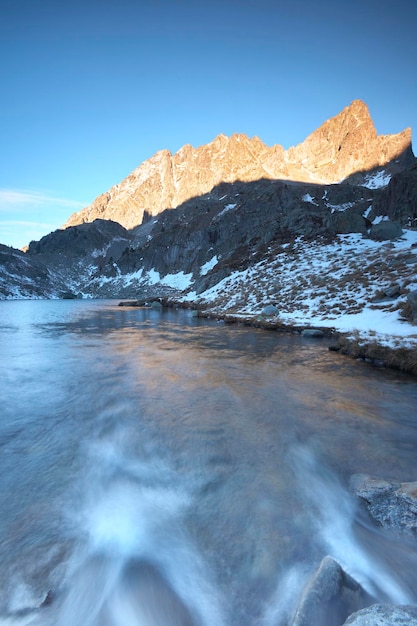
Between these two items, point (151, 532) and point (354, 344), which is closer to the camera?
point (151, 532)

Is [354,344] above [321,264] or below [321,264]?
below

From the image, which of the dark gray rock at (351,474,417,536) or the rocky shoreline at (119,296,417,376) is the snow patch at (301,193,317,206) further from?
the dark gray rock at (351,474,417,536)

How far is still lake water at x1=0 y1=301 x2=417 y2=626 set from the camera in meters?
3.15

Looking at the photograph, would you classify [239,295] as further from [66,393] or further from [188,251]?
Result: [188,251]

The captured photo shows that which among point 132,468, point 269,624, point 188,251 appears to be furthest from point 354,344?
point 188,251

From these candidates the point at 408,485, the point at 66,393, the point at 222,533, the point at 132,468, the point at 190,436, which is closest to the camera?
the point at 222,533

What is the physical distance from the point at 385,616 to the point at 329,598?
68 cm

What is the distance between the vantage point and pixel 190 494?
4.76 metres

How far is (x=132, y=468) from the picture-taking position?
562 centimetres

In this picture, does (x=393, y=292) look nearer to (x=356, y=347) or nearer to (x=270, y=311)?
(x=356, y=347)

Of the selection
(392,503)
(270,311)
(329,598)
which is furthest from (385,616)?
(270,311)

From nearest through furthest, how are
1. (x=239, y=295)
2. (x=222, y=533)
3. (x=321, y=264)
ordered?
1. (x=222, y=533)
2. (x=321, y=264)
3. (x=239, y=295)

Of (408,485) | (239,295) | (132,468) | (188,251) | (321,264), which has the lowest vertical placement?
(132,468)

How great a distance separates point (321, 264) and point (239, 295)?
919 centimetres
